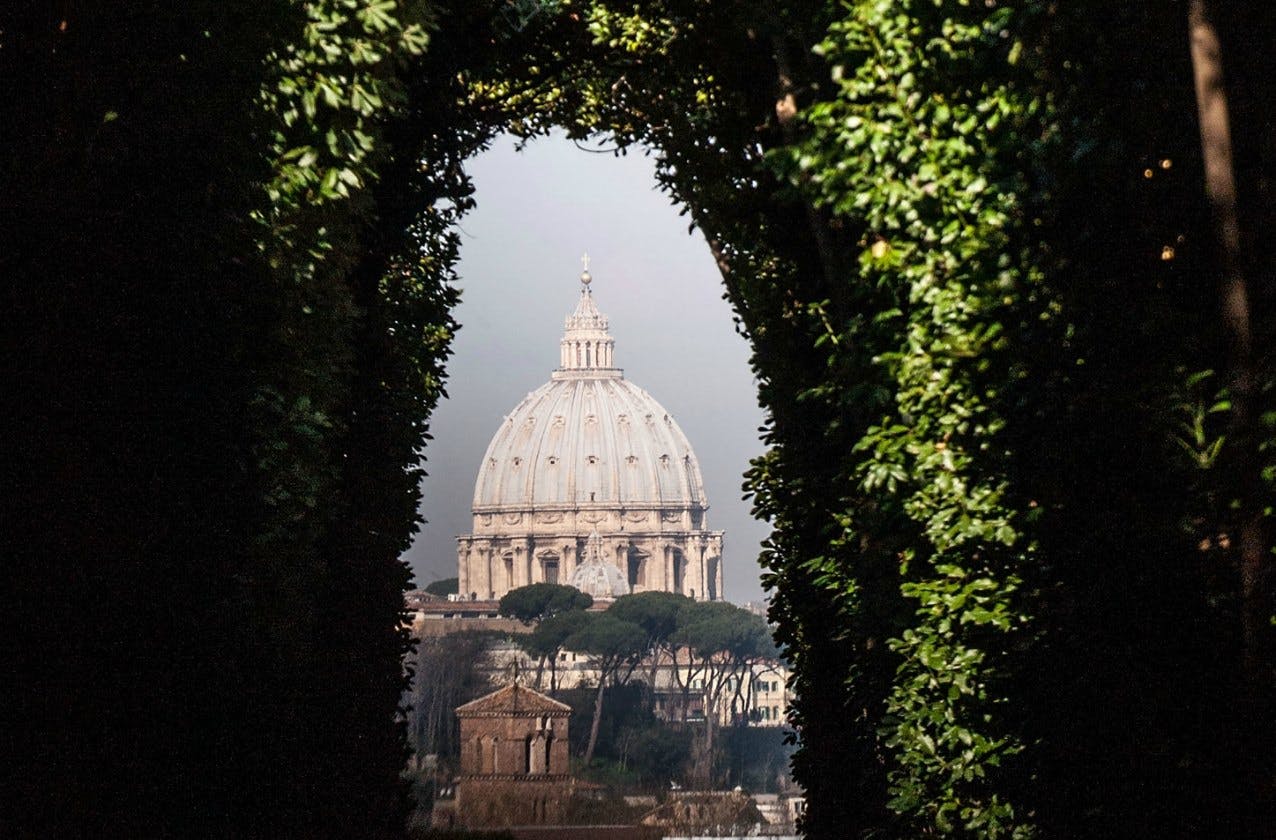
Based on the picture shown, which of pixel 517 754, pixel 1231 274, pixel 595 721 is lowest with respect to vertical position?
pixel 1231 274

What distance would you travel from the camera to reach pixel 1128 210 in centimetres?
1011

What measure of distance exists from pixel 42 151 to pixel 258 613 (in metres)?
3.61

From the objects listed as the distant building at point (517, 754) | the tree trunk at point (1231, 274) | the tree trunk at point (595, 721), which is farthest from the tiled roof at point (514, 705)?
the tree trunk at point (1231, 274)

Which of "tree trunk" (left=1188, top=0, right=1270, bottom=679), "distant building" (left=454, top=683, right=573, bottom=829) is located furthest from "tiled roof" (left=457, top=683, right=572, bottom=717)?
"tree trunk" (left=1188, top=0, right=1270, bottom=679)

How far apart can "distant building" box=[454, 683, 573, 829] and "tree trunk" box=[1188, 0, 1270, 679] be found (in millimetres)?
97676

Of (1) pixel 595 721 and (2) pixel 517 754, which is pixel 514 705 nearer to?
(2) pixel 517 754

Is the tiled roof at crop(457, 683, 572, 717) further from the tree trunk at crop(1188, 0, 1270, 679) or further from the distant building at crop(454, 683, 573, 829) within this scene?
the tree trunk at crop(1188, 0, 1270, 679)

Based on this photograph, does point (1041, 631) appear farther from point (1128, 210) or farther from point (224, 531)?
point (224, 531)

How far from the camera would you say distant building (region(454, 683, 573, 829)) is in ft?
351

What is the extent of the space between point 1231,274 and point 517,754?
104 metres

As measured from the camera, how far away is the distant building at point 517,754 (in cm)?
10694

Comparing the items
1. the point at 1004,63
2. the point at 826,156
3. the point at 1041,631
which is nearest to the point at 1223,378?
the point at 1041,631

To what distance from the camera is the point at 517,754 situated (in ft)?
362

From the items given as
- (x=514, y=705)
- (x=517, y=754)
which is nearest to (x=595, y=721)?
(x=514, y=705)
